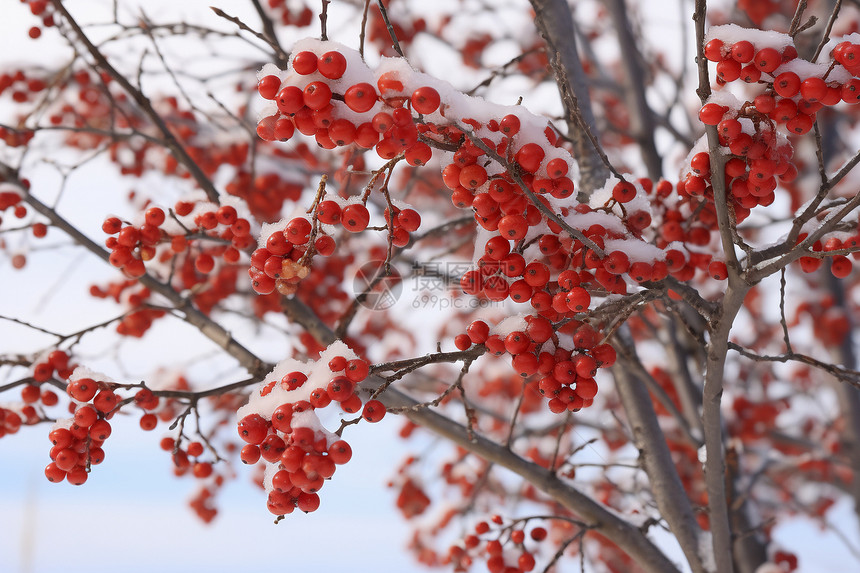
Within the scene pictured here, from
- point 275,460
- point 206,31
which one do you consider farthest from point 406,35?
point 275,460

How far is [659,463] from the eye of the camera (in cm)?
225

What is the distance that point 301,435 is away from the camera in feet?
4.19

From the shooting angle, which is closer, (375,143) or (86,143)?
(375,143)

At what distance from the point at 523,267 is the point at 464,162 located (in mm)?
302

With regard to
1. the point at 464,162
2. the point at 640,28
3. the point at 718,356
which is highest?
the point at 640,28

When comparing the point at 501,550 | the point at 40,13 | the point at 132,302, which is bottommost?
the point at 501,550

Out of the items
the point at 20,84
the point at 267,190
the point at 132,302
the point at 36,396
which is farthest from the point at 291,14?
the point at 36,396

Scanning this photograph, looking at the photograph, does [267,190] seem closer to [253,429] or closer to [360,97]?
[253,429]

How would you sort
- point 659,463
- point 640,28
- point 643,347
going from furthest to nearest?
point 643,347, point 640,28, point 659,463

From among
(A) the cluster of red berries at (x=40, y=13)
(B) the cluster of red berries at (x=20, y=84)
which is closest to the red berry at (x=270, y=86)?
(A) the cluster of red berries at (x=40, y=13)

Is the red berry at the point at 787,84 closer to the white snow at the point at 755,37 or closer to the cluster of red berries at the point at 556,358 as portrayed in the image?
the white snow at the point at 755,37

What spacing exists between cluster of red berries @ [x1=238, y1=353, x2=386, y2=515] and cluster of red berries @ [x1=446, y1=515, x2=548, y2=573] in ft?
3.47

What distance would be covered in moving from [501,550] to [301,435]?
130 centimetres

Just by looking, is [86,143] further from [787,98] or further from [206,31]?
[787,98]
